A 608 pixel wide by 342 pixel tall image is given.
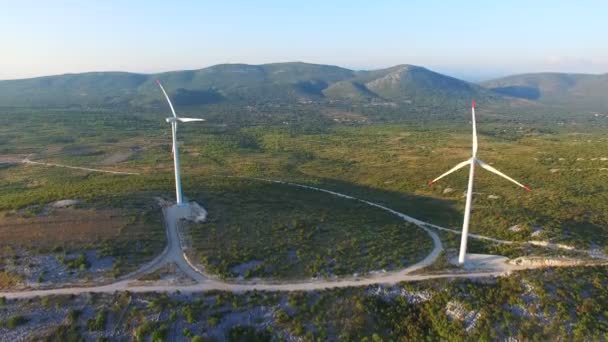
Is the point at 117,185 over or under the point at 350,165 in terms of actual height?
over

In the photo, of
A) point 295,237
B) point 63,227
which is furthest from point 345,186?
point 63,227

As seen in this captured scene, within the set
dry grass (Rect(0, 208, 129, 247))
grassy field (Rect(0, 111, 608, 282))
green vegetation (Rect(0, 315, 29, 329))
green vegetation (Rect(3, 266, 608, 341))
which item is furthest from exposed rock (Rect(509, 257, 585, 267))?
green vegetation (Rect(0, 315, 29, 329))

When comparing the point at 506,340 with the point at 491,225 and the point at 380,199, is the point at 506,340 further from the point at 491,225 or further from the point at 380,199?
the point at 380,199

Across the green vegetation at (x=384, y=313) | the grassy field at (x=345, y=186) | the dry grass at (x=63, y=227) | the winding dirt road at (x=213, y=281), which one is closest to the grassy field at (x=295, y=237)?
the grassy field at (x=345, y=186)

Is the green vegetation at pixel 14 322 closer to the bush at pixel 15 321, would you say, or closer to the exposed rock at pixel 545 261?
the bush at pixel 15 321

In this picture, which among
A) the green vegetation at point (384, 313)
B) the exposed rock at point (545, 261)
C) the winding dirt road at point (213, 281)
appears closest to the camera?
the green vegetation at point (384, 313)

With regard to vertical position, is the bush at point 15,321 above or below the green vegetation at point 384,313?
above

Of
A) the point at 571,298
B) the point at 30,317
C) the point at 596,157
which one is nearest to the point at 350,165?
the point at 596,157

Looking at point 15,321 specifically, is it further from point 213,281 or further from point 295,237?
point 295,237
